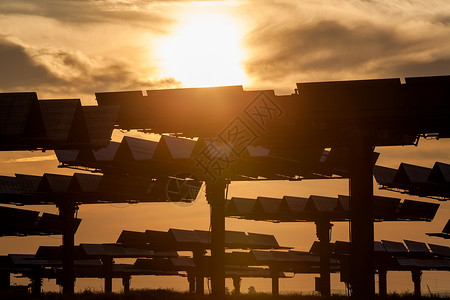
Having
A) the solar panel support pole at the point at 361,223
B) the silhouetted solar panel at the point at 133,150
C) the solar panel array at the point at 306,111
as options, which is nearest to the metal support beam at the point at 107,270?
the silhouetted solar panel at the point at 133,150

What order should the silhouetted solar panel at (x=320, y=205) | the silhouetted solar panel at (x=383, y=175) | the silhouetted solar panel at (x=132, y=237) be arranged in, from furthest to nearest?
1. the silhouetted solar panel at (x=132, y=237)
2. the silhouetted solar panel at (x=320, y=205)
3. the silhouetted solar panel at (x=383, y=175)

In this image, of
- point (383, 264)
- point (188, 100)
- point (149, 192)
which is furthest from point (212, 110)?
point (383, 264)

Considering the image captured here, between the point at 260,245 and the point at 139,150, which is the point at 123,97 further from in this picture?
the point at 260,245

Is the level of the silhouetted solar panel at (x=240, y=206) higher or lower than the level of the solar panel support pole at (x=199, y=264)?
higher

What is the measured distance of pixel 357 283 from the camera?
118ft

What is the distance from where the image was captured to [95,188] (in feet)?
179

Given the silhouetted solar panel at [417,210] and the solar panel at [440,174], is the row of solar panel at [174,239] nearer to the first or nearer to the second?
the silhouetted solar panel at [417,210]

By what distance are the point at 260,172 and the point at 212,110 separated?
40.3ft

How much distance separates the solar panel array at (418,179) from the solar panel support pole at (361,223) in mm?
12417

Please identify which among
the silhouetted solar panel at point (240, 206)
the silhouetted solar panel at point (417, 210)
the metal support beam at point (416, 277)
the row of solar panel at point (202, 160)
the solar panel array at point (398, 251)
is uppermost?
the row of solar panel at point (202, 160)

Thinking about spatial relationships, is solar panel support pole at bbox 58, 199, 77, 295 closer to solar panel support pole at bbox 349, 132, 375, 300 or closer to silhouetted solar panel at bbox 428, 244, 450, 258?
solar panel support pole at bbox 349, 132, 375, 300

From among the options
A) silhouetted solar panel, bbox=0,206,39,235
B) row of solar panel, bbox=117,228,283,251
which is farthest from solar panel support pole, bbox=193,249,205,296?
silhouetted solar panel, bbox=0,206,39,235

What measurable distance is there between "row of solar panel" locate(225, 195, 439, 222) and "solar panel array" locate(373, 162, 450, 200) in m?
7.44

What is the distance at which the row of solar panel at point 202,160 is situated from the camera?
44125mm
